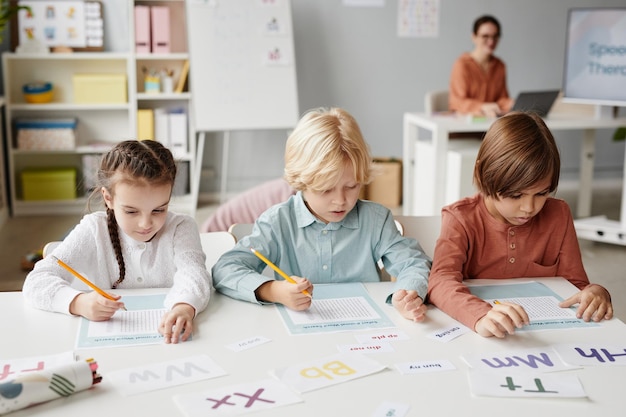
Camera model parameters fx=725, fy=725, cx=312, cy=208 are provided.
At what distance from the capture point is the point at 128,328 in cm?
134

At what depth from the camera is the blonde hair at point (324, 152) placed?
5.37 feet

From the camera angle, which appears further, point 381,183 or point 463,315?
point 381,183

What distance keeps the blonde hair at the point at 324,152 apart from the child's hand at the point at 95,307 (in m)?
0.52

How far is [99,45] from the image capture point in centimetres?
479

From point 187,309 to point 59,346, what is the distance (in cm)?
24

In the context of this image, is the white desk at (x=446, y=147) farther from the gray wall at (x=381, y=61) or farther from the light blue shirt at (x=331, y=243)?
the light blue shirt at (x=331, y=243)

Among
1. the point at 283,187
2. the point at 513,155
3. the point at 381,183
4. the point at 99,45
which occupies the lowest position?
the point at 381,183

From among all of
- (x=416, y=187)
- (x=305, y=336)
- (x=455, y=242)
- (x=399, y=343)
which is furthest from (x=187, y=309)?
(x=416, y=187)

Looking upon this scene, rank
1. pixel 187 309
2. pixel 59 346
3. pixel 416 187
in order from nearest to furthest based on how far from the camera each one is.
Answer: pixel 59 346
pixel 187 309
pixel 416 187

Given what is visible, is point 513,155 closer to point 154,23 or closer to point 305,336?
point 305,336

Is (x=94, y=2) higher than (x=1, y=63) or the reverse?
higher

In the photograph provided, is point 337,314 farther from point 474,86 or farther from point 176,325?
point 474,86

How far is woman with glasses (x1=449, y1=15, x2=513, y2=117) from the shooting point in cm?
445

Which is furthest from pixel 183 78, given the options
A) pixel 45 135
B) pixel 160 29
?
pixel 45 135
